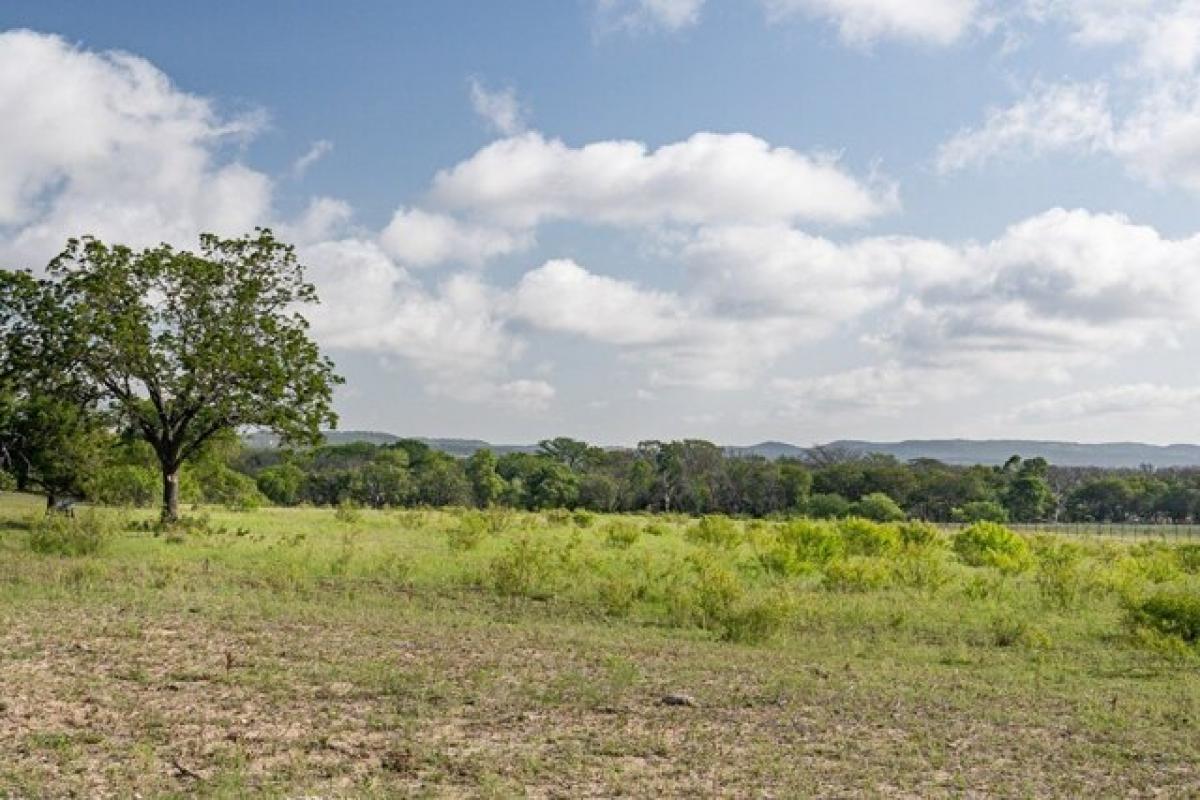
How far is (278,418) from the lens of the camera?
3312cm

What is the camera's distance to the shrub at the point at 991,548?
31.7m

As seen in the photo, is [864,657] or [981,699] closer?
[981,699]

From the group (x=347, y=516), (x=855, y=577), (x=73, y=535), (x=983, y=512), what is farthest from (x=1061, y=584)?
(x=983, y=512)

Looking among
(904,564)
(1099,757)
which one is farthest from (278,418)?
(1099,757)

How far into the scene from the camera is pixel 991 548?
34.3 meters

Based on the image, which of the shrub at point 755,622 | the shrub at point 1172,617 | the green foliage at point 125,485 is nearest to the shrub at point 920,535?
the shrub at point 1172,617

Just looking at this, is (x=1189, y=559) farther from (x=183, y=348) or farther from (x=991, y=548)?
(x=183, y=348)

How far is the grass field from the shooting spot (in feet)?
30.8

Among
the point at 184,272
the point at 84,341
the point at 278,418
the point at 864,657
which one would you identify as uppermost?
the point at 184,272

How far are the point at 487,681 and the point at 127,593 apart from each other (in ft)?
31.4

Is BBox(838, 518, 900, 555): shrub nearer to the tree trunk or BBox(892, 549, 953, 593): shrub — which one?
BBox(892, 549, 953, 593): shrub

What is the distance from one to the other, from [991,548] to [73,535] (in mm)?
26925

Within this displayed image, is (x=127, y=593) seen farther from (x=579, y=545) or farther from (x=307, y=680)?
(x=579, y=545)

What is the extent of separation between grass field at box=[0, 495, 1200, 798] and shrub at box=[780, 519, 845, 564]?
5.30ft
